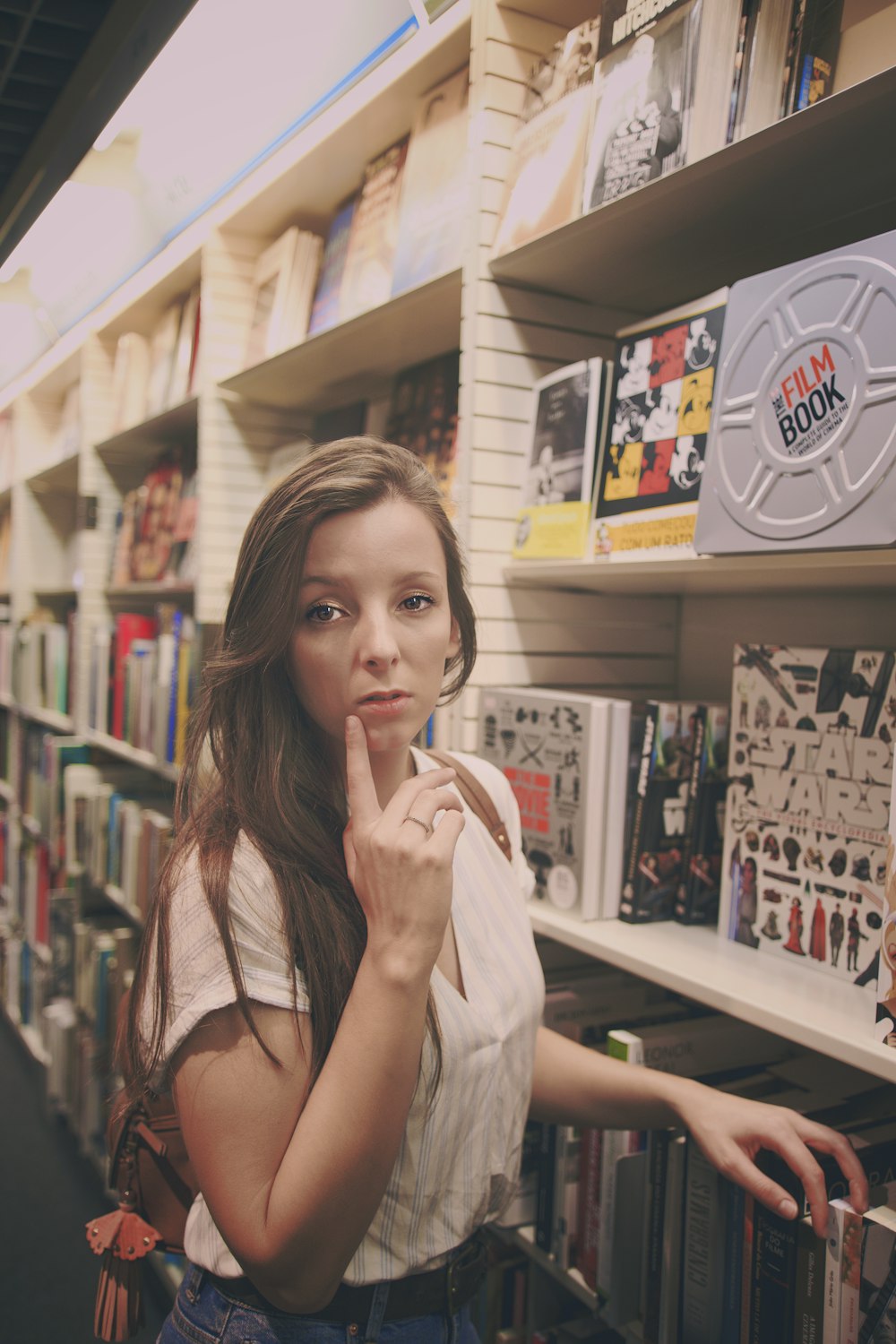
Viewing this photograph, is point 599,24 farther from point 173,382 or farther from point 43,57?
point 173,382

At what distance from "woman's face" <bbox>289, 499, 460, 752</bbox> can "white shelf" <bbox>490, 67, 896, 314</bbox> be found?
21.2 inches

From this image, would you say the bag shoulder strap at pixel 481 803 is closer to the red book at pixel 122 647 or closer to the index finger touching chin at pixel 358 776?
the index finger touching chin at pixel 358 776

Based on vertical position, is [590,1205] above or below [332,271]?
below

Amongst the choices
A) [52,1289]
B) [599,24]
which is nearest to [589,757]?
[599,24]

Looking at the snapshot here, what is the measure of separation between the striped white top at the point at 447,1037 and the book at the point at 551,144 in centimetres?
87

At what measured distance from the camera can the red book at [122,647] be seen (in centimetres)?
303

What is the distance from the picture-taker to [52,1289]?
256cm

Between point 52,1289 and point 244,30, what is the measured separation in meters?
3.03

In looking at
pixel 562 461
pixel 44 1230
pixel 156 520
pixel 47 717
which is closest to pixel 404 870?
pixel 562 461

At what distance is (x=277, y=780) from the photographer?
3.21 ft

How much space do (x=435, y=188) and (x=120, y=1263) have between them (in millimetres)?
1735

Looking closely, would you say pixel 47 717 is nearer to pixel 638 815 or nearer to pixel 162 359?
pixel 162 359

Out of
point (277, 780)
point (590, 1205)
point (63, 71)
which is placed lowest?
point (590, 1205)

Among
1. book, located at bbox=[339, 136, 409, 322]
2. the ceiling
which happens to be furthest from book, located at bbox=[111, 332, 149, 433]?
book, located at bbox=[339, 136, 409, 322]
